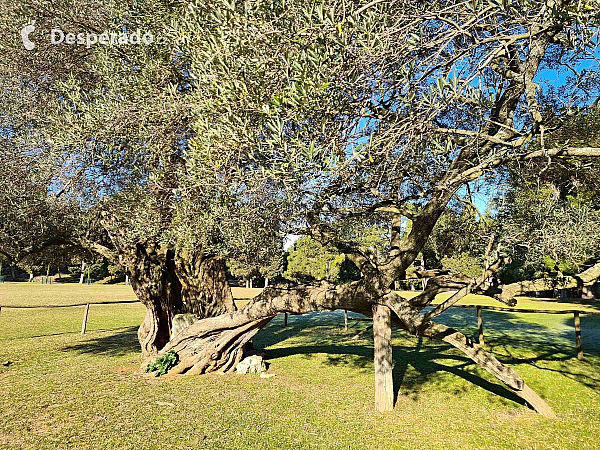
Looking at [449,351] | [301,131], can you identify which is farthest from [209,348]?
[449,351]

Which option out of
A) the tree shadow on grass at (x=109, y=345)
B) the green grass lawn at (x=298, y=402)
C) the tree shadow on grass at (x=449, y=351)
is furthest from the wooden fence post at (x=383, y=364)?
the tree shadow on grass at (x=109, y=345)

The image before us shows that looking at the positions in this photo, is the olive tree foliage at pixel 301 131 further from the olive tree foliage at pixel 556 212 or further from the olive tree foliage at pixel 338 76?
the olive tree foliage at pixel 556 212

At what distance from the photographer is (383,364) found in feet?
24.3

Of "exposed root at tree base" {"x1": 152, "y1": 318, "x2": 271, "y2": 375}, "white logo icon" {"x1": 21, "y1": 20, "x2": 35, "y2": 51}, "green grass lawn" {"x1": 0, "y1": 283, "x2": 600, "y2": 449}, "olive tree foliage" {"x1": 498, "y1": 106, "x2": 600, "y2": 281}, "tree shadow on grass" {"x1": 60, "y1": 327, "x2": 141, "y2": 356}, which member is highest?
"white logo icon" {"x1": 21, "y1": 20, "x2": 35, "y2": 51}

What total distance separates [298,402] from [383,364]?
2.12m

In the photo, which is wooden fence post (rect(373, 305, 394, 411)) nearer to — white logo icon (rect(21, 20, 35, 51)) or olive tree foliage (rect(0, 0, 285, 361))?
olive tree foliage (rect(0, 0, 285, 361))

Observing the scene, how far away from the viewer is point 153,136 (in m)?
7.37

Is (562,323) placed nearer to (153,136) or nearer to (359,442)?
(359,442)

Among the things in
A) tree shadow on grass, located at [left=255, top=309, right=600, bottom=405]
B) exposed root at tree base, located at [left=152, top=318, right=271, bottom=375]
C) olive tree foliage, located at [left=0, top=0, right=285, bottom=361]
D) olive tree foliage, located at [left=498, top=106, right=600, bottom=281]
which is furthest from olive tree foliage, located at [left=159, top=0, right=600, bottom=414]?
tree shadow on grass, located at [left=255, top=309, right=600, bottom=405]

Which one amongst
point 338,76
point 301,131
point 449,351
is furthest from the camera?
point 449,351

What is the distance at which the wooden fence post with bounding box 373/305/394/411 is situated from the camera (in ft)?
24.3

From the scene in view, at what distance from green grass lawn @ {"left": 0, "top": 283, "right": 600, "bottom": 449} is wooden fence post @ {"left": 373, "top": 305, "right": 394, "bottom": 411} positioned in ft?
0.91

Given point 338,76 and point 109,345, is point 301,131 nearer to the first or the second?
point 338,76

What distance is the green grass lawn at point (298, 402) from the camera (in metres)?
6.15
